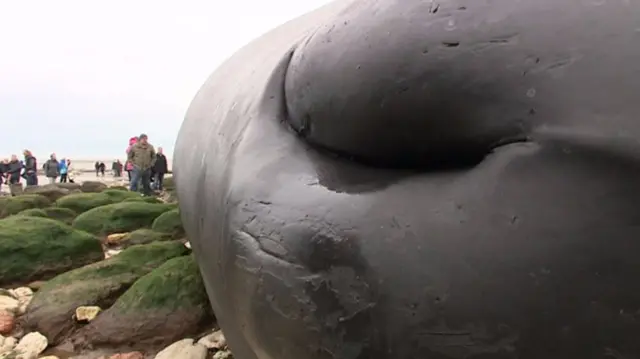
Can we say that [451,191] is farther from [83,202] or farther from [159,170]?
[159,170]

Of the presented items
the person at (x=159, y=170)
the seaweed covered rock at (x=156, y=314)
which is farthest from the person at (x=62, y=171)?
the seaweed covered rock at (x=156, y=314)

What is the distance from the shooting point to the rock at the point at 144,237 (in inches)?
195

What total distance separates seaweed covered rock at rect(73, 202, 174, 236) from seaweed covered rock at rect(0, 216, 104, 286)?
89 cm

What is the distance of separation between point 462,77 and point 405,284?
0.91 ft

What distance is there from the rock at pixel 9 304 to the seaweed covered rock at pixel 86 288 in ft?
0.37

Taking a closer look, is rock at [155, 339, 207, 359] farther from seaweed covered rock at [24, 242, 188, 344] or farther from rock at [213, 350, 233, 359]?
seaweed covered rock at [24, 242, 188, 344]

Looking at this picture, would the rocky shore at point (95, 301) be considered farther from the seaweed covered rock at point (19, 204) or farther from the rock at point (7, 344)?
the seaweed covered rock at point (19, 204)

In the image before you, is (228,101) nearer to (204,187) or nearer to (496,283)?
(204,187)

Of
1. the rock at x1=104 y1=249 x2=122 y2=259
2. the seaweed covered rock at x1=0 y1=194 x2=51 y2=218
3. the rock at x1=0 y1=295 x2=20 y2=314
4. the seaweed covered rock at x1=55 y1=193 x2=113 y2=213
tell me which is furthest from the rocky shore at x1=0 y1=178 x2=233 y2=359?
the seaweed covered rock at x1=0 y1=194 x2=51 y2=218

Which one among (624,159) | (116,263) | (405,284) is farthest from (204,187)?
(116,263)

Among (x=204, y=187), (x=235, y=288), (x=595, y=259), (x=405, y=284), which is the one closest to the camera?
(x=595, y=259)

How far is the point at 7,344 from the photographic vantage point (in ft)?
10.5

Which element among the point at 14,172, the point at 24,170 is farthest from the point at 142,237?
the point at 24,170

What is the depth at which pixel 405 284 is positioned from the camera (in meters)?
0.92
